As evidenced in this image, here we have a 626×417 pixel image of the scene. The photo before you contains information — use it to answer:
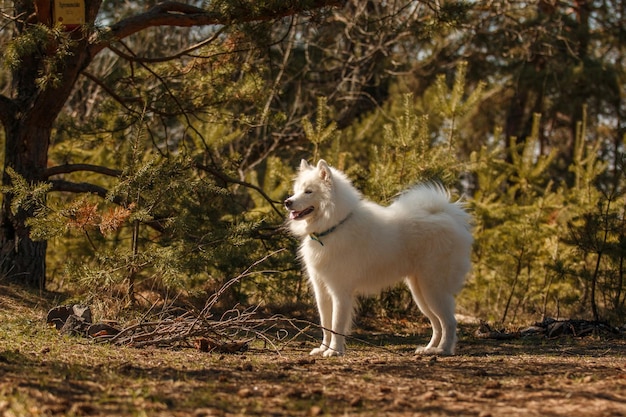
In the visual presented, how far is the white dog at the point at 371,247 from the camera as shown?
6.88m

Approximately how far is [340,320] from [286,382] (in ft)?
6.30

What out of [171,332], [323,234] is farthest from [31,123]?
[323,234]

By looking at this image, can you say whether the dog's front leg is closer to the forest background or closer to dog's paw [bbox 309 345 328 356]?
A: dog's paw [bbox 309 345 328 356]

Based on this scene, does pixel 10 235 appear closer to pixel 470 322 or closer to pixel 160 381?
pixel 160 381

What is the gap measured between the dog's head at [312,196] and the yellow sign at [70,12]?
9.81 feet

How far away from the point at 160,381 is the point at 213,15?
4748 millimetres

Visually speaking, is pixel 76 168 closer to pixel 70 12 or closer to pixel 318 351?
pixel 70 12

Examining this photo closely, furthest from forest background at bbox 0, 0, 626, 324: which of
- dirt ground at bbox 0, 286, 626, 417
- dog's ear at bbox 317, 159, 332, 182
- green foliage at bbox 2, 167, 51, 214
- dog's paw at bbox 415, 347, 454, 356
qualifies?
dog's paw at bbox 415, 347, 454, 356

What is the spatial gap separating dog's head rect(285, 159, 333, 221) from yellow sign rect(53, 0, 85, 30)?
9.81ft

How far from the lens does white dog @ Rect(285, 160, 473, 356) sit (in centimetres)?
688

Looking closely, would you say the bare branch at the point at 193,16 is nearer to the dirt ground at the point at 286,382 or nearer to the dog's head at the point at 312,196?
the dog's head at the point at 312,196

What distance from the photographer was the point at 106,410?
3.91 metres

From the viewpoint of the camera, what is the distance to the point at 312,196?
6977 millimetres

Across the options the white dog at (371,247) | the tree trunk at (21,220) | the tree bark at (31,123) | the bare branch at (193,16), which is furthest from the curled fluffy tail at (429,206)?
the tree trunk at (21,220)
